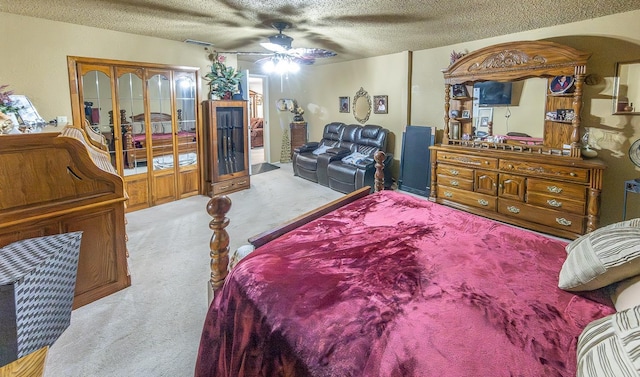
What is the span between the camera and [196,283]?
2938 mm

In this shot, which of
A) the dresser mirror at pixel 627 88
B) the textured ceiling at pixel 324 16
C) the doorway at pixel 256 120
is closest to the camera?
the textured ceiling at pixel 324 16

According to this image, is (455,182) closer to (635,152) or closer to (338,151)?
(635,152)

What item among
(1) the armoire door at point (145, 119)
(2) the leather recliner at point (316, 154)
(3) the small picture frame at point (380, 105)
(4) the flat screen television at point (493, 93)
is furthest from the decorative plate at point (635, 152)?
(1) the armoire door at point (145, 119)

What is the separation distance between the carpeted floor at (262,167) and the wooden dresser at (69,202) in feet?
16.1

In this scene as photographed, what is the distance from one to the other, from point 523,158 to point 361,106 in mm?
3553

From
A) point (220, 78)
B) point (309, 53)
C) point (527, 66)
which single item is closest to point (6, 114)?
point (309, 53)

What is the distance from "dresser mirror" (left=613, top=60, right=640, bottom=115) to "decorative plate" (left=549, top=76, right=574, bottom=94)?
407 mm

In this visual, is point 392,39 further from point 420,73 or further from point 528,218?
point 528,218

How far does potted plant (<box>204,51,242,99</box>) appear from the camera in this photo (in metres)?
5.60

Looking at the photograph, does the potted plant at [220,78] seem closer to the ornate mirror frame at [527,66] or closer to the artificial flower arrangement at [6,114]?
the artificial flower arrangement at [6,114]

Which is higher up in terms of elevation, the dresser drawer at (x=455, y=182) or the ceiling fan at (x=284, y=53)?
the ceiling fan at (x=284, y=53)

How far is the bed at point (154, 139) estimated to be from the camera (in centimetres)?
486

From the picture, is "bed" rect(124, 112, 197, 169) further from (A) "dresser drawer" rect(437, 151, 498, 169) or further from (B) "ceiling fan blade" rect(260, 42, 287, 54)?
(A) "dresser drawer" rect(437, 151, 498, 169)

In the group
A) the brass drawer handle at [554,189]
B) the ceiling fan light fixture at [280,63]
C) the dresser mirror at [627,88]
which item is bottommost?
the brass drawer handle at [554,189]
